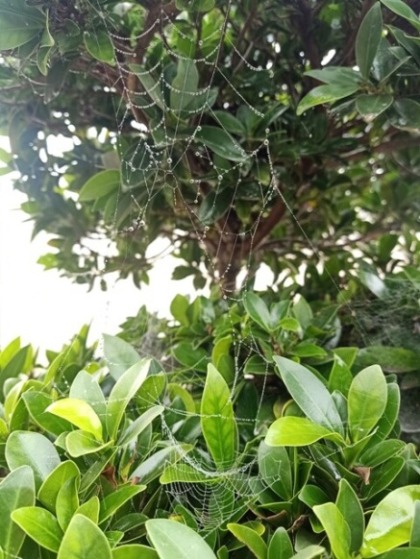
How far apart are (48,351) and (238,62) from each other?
486 millimetres

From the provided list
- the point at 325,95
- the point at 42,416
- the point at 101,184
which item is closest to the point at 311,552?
the point at 42,416

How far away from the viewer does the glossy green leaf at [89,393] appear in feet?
1.53

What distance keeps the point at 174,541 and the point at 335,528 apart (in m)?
0.10

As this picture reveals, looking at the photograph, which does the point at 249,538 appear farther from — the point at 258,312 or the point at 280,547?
the point at 258,312

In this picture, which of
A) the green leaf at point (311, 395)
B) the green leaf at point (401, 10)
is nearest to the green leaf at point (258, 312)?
the green leaf at point (311, 395)

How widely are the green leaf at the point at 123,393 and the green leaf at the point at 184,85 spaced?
0.98 feet

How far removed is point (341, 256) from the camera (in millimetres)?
936

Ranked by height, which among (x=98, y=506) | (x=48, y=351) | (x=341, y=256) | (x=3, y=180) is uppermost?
(x=3, y=180)

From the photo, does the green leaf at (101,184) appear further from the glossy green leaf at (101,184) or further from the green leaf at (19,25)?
the green leaf at (19,25)

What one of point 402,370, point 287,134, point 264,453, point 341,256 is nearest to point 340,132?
point 287,134

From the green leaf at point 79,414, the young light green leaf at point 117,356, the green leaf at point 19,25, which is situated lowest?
the green leaf at point 79,414

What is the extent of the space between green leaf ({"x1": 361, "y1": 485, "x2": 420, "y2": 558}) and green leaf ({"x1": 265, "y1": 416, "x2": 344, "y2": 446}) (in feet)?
0.19

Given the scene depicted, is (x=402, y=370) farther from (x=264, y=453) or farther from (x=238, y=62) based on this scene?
(x=238, y=62)

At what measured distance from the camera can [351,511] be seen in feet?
1.24
